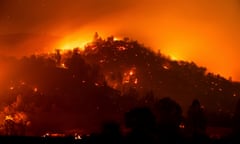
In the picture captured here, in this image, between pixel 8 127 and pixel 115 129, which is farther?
pixel 8 127

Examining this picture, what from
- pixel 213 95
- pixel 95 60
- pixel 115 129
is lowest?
pixel 115 129

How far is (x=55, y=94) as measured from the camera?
136 m

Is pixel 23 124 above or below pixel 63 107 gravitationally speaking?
below

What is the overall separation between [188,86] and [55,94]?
6589 cm

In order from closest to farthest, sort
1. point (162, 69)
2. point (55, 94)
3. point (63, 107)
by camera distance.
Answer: point (63, 107) < point (55, 94) < point (162, 69)

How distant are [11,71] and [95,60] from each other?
107ft

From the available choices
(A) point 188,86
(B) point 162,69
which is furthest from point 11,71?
(A) point 188,86

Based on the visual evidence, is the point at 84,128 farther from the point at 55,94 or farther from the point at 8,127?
the point at 55,94

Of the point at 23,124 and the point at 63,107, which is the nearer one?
the point at 23,124

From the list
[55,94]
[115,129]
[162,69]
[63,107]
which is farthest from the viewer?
[162,69]

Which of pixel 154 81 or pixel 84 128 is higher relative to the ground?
pixel 154 81

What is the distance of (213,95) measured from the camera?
18188 cm

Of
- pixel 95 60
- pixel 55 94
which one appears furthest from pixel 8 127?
pixel 95 60

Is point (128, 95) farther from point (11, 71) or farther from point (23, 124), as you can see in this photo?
point (23, 124)
